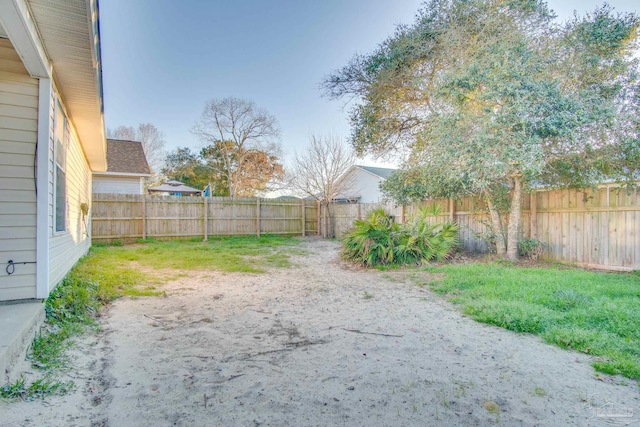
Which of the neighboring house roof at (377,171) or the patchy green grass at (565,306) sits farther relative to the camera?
the neighboring house roof at (377,171)

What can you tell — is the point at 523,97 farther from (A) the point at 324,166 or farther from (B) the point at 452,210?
(A) the point at 324,166

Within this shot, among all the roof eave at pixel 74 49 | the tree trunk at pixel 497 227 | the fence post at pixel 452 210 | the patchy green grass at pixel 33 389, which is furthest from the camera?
the fence post at pixel 452 210

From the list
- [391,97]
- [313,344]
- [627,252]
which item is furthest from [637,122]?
[313,344]

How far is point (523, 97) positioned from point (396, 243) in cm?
359

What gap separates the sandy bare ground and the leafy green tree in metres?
3.11

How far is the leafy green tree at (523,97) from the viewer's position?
5.21m

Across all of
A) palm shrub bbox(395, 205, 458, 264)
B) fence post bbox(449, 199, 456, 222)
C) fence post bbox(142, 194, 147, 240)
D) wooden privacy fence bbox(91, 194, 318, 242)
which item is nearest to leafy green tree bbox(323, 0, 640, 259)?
palm shrub bbox(395, 205, 458, 264)

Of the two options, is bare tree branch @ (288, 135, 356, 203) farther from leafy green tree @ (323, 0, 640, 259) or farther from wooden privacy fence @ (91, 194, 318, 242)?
leafy green tree @ (323, 0, 640, 259)

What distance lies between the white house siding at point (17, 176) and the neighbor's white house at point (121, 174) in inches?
427

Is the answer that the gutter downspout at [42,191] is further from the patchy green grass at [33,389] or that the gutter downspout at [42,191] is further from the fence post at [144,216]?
the fence post at [144,216]

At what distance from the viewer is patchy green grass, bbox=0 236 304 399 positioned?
91.1 inches

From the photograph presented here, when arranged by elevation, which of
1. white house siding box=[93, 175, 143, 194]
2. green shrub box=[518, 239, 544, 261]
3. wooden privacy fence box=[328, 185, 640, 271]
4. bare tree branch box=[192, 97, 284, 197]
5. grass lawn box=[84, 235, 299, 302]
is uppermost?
bare tree branch box=[192, 97, 284, 197]

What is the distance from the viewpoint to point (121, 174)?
13047mm
